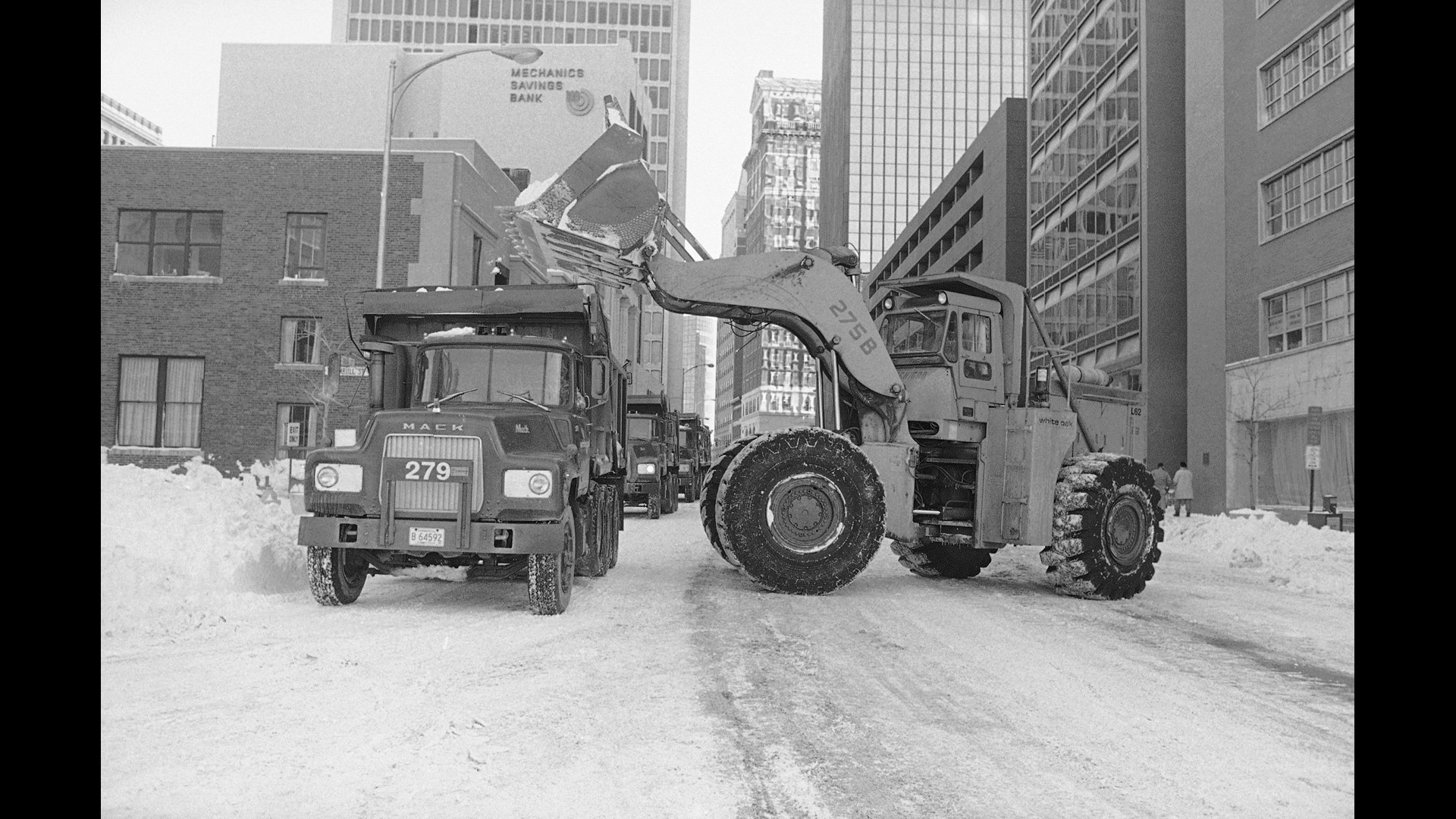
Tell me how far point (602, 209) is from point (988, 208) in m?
61.3

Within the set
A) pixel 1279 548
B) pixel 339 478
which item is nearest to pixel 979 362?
pixel 339 478

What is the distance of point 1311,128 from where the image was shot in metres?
23.5

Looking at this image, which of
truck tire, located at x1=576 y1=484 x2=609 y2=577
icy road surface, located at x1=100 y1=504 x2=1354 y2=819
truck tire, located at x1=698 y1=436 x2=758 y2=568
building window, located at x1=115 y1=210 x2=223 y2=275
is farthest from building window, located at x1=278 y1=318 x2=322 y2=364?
A: icy road surface, located at x1=100 y1=504 x2=1354 y2=819

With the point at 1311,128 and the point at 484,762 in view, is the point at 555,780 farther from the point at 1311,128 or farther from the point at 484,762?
the point at 1311,128

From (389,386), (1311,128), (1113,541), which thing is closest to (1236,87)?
(1311,128)

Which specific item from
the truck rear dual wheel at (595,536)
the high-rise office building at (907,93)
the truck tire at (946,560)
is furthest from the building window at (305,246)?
the high-rise office building at (907,93)

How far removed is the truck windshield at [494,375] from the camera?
31.6ft

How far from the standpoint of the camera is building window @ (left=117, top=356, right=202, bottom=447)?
29781 mm

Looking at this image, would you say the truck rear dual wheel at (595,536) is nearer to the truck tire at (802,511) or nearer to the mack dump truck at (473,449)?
the mack dump truck at (473,449)

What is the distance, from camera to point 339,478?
856 centimetres

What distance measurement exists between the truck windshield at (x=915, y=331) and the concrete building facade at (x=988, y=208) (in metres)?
43.0

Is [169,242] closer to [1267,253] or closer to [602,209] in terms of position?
[602,209]

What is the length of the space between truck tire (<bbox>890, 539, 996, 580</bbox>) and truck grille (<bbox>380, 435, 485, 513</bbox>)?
6.42 meters

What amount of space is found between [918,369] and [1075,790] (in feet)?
24.9
